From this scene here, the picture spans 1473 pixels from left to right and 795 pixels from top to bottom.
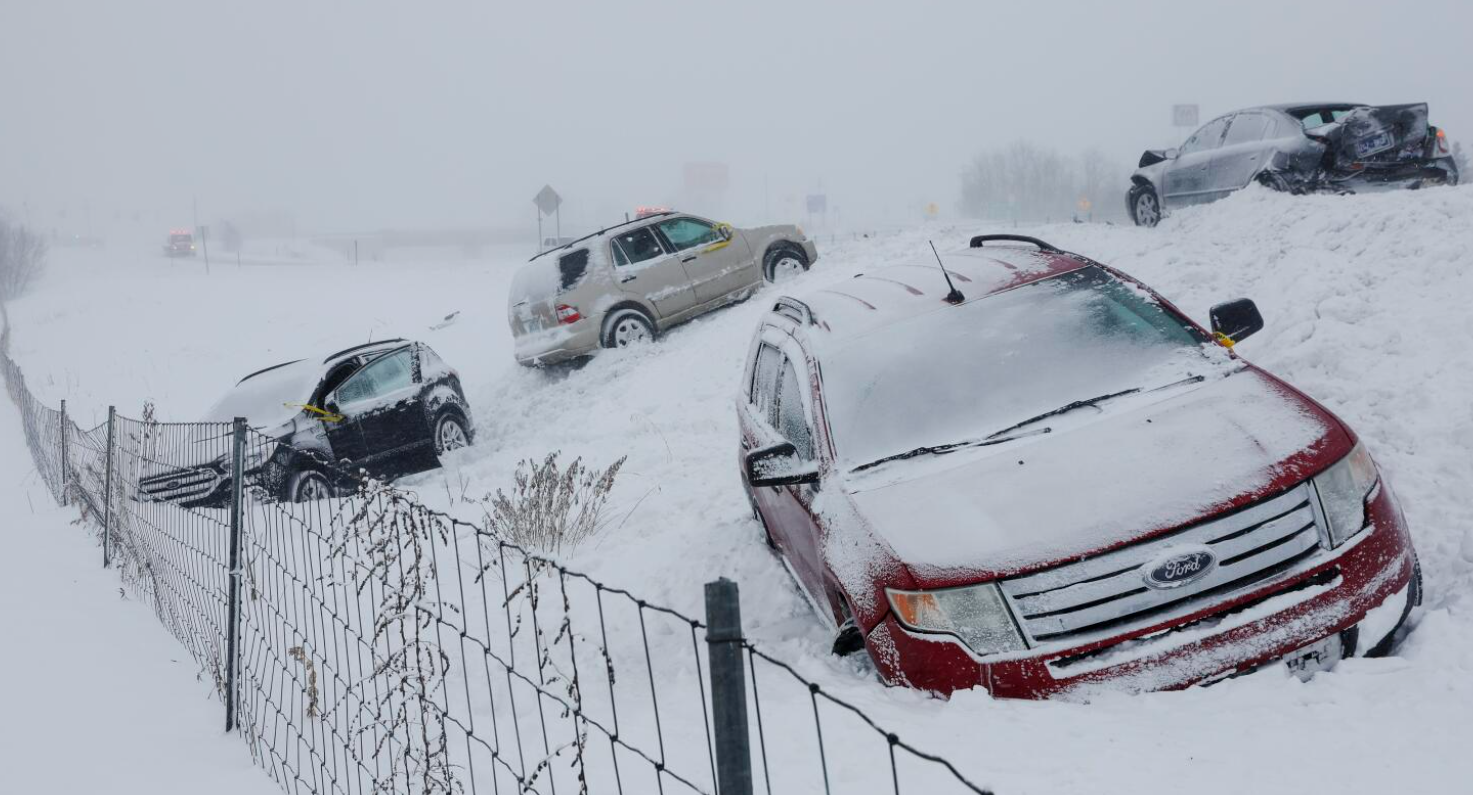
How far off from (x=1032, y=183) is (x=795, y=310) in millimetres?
96827

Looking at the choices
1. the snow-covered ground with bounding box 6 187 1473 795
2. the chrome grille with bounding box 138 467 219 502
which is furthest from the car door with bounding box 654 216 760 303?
the chrome grille with bounding box 138 467 219 502

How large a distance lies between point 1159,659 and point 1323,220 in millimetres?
6464

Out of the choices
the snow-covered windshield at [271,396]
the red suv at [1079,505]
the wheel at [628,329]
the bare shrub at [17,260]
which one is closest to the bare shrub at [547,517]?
the red suv at [1079,505]

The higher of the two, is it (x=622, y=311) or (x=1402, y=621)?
(x=622, y=311)

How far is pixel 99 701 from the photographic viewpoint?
5008 mm

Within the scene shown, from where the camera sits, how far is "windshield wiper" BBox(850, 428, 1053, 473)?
394cm

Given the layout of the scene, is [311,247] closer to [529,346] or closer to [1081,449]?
[529,346]

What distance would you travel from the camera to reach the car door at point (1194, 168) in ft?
40.2

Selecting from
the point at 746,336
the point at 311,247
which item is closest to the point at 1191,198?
the point at 746,336

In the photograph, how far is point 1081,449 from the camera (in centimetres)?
370

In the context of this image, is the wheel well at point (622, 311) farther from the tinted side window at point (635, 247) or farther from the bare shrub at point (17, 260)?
the bare shrub at point (17, 260)

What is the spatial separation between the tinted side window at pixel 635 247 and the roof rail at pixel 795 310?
8.37m

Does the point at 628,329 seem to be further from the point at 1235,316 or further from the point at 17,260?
the point at 17,260

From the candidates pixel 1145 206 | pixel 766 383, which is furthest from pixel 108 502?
pixel 1145 206
